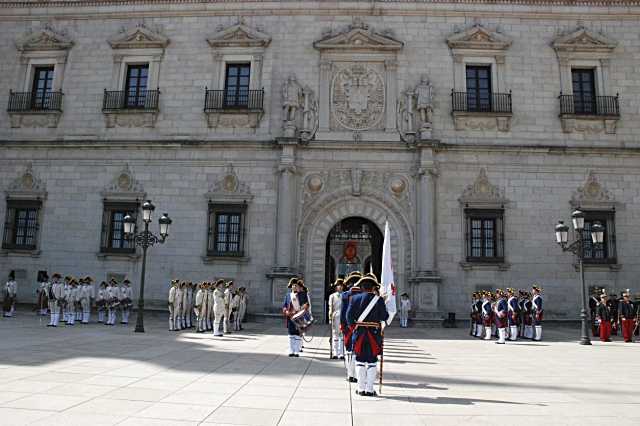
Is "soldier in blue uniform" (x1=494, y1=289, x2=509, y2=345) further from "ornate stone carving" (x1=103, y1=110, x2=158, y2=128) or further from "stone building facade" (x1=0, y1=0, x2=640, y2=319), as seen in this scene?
"ornate stone carving" (x1=103, y1=110, x2=158, y2=128)

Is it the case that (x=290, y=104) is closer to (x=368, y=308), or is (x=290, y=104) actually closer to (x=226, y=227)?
(x=226, y=227)

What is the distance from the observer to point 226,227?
70.0 feet

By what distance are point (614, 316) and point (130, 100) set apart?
21.9 metres

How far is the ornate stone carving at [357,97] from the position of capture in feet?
71.2

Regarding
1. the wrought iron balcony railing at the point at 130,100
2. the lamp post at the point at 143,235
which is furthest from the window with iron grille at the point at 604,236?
the wrought iron balcony railing at the point at 130,100

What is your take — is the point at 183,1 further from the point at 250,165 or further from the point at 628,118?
the point at 628,118

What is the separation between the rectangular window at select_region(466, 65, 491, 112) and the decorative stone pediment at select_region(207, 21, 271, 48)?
9072 millimetres

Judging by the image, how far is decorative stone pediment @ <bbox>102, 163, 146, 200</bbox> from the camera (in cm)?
2169

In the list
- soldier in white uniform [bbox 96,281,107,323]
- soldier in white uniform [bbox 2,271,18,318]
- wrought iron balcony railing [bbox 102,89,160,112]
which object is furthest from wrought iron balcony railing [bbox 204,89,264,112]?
soldier in white uniform [bbox 2,271,18,318]

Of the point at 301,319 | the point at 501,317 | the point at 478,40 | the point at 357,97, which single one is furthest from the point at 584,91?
the point at 301,319

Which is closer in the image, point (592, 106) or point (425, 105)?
point (425, 105)

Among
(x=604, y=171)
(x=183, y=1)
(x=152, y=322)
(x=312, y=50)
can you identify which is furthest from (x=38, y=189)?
(x=604, y=171)

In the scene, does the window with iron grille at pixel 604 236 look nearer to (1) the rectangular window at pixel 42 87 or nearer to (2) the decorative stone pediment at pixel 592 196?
(2) the decorative stone pediment at pixel 592 196

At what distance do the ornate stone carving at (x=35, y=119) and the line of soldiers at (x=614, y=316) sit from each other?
2335cm
